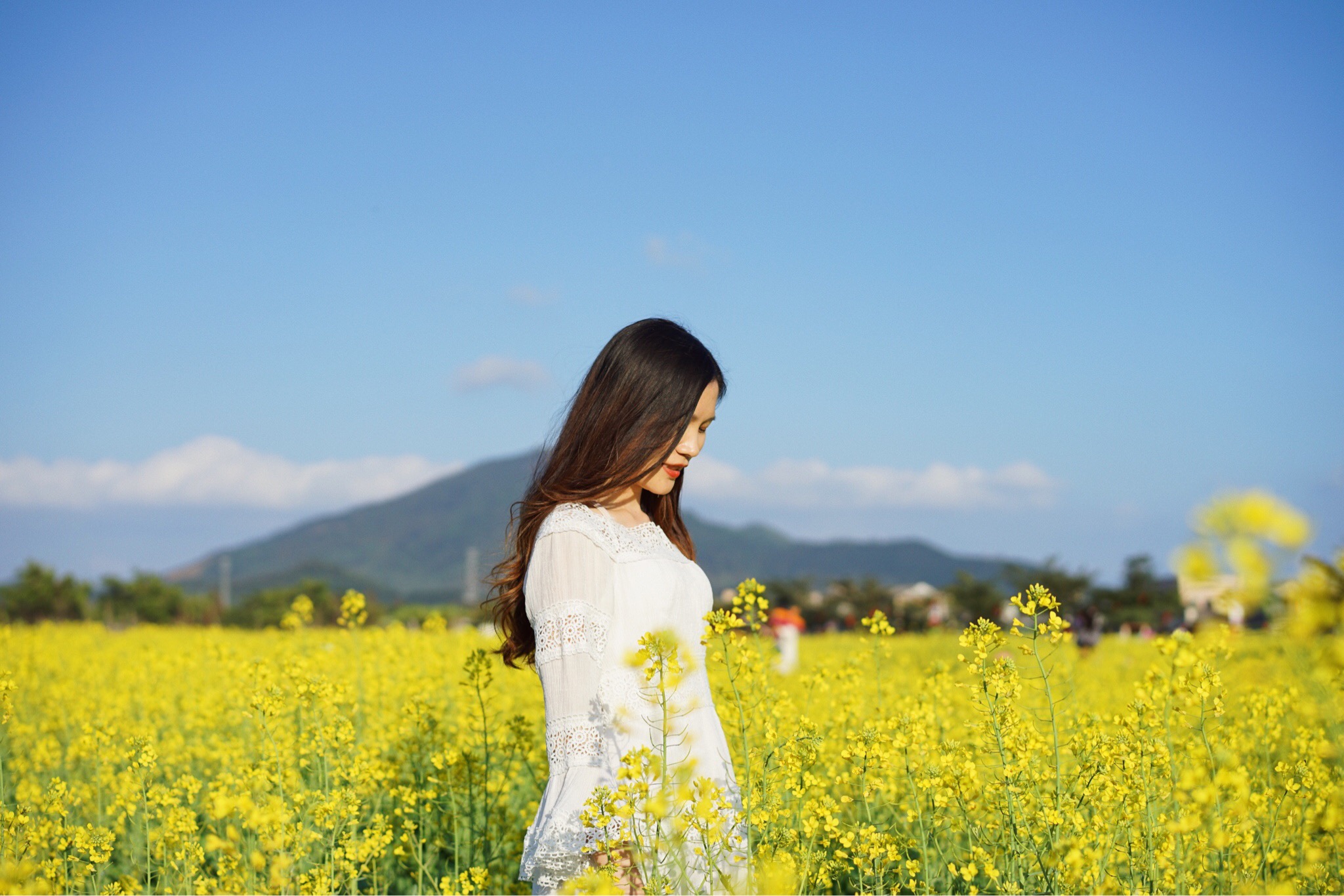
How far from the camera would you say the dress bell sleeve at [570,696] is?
1868mm

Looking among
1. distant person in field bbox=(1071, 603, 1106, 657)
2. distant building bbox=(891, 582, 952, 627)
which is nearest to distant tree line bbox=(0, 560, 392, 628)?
distant building bbox=(891, 582, 952, 627)

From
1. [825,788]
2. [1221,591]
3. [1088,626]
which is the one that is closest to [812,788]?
[825,788]

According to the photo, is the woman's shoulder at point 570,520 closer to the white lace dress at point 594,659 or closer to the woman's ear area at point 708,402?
the white lace dress at point 594,659

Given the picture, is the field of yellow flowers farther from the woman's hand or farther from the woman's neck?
the woman's neck

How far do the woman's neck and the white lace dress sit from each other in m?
0.06

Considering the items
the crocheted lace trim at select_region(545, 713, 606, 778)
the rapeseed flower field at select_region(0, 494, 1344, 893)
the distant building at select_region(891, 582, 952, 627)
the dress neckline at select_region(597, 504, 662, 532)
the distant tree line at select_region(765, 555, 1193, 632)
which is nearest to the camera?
the rapeseed flower field at select_region(0, 494, 1344, 893)

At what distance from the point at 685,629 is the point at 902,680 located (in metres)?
5.50

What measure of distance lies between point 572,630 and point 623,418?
506mm

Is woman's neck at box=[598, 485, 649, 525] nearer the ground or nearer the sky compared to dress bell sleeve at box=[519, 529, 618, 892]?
nearer the sky

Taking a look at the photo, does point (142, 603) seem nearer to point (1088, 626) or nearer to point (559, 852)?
point (1088, 626)

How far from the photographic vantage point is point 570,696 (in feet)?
6.24

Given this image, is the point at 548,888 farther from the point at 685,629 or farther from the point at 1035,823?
the point at 1035,823

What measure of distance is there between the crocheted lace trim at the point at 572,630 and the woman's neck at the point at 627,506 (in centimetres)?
32

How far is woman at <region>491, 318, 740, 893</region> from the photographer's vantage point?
190cm
